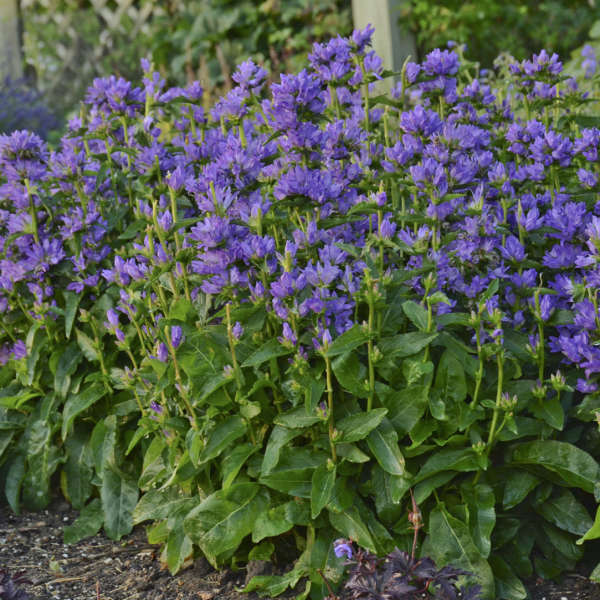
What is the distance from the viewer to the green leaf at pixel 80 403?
9.03 ft

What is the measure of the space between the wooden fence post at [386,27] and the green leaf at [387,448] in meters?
5.41

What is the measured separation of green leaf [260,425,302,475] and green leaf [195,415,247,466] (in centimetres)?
10

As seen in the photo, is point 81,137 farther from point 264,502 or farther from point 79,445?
point 264,502

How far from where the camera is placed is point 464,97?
2963 mm

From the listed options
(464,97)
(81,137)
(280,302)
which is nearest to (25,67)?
(81,137)

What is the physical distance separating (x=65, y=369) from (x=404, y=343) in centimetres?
121

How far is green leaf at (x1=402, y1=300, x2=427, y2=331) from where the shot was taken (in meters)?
2.18

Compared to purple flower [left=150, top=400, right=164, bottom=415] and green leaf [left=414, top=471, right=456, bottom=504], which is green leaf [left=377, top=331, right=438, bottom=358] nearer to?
green leaf [left=414, top=471, right=456, bottom=504]

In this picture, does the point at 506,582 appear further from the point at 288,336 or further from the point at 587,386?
the point at 288,336

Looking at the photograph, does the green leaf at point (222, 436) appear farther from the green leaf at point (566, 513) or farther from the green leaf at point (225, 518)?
the green leaf at point (566, 513)

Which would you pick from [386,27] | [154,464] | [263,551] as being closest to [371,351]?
[263,551]

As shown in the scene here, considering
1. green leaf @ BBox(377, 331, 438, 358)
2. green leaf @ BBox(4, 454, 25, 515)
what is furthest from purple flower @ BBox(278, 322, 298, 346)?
green leaf @ BBox(4, 454, 25, 515)

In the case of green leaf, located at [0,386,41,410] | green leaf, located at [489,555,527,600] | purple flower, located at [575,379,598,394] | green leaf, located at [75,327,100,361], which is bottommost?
green leaf, located at [489,555,527,600]

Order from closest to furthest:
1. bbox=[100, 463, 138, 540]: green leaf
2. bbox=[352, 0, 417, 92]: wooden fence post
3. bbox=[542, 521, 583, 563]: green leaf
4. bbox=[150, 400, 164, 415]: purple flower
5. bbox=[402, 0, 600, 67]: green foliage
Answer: bbox=[542, 521, 583, 563]: green leaf < bbox=[150, 400, 164, 415]: purple flower < bbox=[100, 463, 138, 540]: green leaf < bbox=[352, 0, 417, 92]: wooden fence post < bbox=[402, 0, 600, 67]: green foliage
